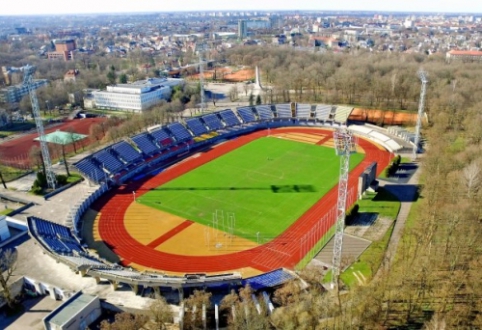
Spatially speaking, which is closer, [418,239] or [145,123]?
[418,239]

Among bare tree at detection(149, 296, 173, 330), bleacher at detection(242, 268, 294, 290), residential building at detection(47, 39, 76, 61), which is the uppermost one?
residential building at detection(47, 39, 76, 61)

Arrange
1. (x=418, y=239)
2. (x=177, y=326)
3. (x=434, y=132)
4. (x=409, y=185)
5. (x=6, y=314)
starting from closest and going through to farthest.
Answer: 1. (x=177, y=326)
2. (x=6, y=314)
3. (x=418, y=239)
4. (x=409, y=185)
5. (x=434, y=132)

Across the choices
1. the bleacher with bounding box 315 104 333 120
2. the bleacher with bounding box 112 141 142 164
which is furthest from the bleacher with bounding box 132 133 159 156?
the bleacher with bounding box 315 104 333 120

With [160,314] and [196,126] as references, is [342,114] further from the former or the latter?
[160,314]

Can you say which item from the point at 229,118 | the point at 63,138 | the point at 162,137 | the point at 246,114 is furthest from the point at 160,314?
the point at 246,114

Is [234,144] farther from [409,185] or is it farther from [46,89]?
[46,89]

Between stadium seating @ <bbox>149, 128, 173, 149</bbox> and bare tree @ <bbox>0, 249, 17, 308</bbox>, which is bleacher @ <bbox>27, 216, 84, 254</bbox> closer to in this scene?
bare tree @ <bbox>0, 249, 17, 308</bbox>

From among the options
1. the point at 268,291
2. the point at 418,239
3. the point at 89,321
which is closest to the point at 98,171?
the point at 89,321
